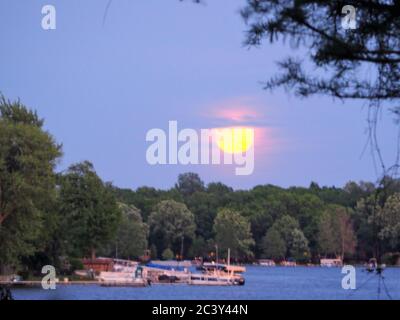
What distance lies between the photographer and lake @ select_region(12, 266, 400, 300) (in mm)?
48938

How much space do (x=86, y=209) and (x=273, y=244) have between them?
56.9 feet

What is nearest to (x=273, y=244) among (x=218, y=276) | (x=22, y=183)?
(x=218, y=276)

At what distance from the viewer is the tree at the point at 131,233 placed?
61366mm

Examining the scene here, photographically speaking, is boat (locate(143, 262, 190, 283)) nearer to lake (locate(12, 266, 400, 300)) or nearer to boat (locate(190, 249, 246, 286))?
lake (locate(12, 266, 400, 300))

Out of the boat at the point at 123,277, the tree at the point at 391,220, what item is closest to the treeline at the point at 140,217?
the boat at the point at 123,277

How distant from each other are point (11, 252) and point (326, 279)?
3518 cm

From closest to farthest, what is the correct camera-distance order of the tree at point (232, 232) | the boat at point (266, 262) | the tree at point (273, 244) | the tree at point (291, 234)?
the tree at point (232, 232) → the tree at point (291, 234) → the tree at point (273, 244) → the boat at point (266, 262)

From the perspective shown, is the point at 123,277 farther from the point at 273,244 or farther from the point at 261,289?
the point at 273,244

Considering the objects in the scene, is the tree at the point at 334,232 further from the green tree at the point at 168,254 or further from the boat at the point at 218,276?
the green tree at the point at 168,254

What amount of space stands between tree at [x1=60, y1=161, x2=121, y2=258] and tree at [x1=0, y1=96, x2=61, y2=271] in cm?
573

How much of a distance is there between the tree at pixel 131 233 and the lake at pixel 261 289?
3522 millimetres

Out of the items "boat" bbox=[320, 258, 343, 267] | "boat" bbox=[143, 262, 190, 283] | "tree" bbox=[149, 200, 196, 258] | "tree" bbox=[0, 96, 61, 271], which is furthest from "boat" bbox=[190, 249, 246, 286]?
"tree" bbox=[0, 96, 61, 271]
